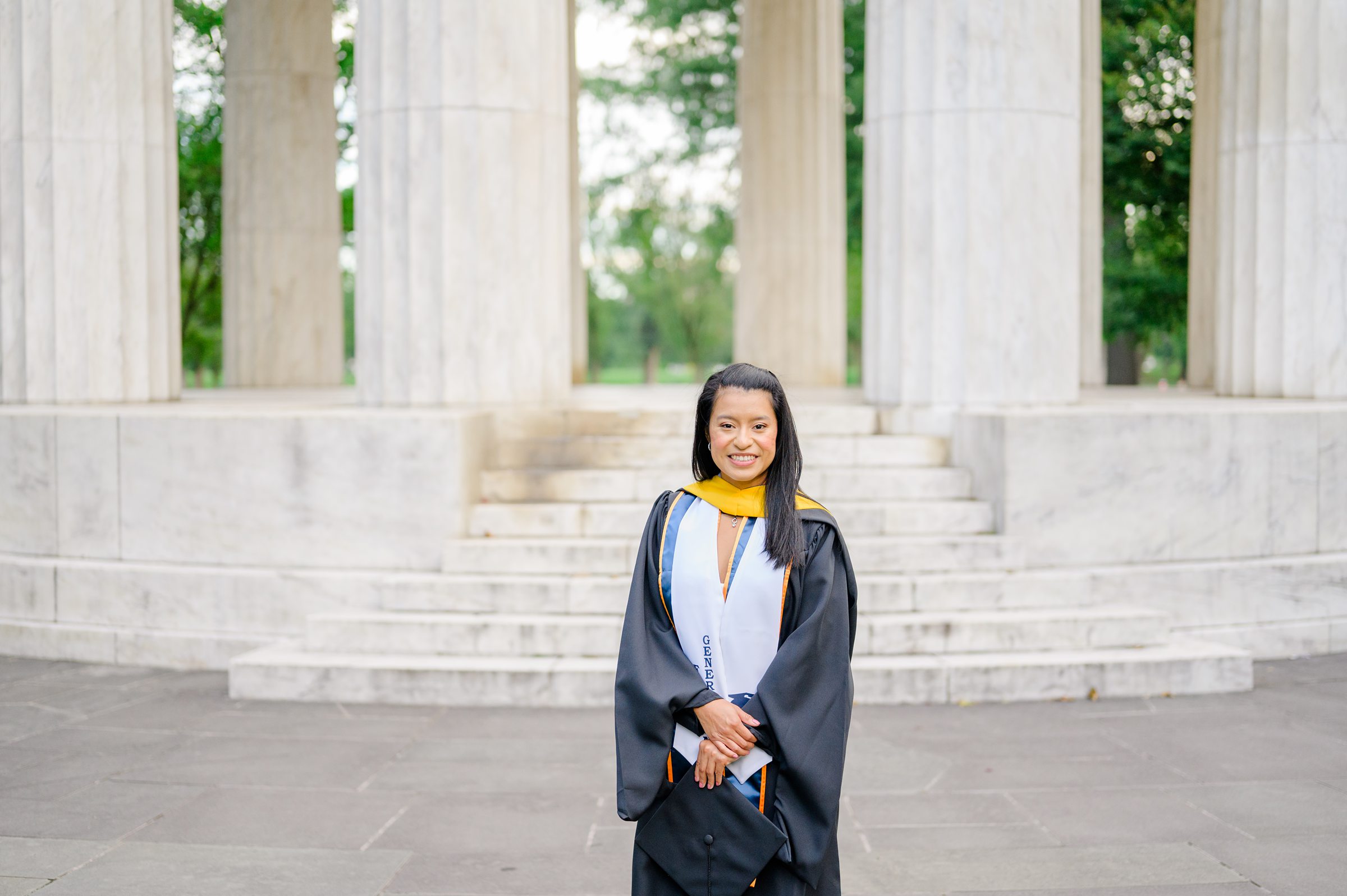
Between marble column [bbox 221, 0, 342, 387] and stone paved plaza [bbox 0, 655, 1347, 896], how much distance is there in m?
10.6

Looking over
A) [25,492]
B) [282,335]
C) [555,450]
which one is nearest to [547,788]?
[555,450]

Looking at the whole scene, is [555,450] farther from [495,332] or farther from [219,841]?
[219,841]

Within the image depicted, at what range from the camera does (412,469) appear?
9.54 metres

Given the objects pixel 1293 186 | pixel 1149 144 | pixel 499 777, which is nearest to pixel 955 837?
pixel 499 777

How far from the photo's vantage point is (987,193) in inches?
415

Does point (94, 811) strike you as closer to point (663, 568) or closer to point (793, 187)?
point (663, 568)

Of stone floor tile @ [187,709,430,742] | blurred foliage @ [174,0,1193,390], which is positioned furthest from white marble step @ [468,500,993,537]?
blurred foliage @ [174,0,1193,390]

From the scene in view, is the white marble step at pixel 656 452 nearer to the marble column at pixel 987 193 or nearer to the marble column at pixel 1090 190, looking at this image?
the marble column at pixel 987 193

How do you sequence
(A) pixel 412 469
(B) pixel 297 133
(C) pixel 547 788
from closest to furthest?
(C) pixel 547 788
(A) pixel 412 469
(B) pixel 297 133

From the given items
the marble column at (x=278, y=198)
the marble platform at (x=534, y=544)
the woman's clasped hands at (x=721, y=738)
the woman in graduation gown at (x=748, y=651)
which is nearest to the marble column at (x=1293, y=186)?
the marble platform at (x=534, y=544)

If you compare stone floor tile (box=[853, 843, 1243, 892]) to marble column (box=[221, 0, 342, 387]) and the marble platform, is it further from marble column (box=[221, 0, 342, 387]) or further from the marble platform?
marble column (box=[221, 0, 342, 387])

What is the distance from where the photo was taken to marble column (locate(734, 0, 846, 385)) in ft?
65.4

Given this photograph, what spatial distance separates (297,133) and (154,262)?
749 cm

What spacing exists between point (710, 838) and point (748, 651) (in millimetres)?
492
